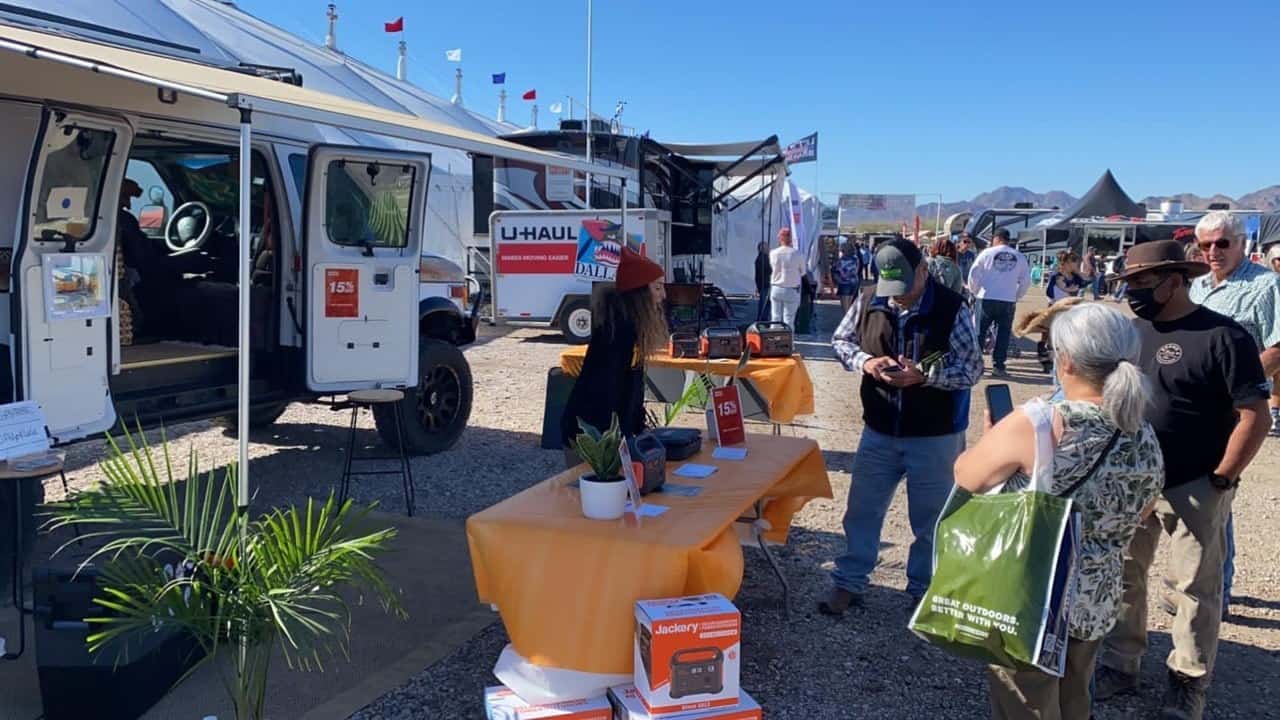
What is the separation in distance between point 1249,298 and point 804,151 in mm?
11536

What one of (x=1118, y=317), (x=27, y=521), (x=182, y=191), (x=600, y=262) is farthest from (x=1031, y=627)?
(x=600, y=262)

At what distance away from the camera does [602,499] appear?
293cm

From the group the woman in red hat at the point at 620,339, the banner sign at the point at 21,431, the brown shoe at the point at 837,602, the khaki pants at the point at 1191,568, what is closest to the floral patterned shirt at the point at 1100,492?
the khaki pants at the point at 1191,568

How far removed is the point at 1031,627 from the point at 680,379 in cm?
441

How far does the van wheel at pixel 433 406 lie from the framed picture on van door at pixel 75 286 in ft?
7.40

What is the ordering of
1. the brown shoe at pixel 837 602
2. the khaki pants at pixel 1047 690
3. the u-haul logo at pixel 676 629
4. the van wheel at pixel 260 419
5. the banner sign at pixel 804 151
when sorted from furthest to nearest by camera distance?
the banner sign at pixel 804 151
the van wheel at pixel 260 419
the brown shoe at pixel 837 602
the u-haul logo at pixel 676 629
the khaki pants at pixel 1047 690

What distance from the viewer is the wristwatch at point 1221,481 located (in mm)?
3068

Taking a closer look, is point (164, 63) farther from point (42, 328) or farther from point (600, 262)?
point (600, 262)

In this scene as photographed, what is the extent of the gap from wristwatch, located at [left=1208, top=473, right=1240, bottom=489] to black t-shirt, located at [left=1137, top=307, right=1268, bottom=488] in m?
0.03

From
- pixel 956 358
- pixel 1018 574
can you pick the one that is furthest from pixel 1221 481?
pixel 1018 574

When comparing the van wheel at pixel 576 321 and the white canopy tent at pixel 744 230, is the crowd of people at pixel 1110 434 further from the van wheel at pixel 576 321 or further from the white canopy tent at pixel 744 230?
the white canopy tent at pixel 744 230

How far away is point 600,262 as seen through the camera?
11898mm

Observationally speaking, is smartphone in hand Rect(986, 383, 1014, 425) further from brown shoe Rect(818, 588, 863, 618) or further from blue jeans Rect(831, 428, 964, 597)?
brown shoe Rect(818, 588, 863, 618)

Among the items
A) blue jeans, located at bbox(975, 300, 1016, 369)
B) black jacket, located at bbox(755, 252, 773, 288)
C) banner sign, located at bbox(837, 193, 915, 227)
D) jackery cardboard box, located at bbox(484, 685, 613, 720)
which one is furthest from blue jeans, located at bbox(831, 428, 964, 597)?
banner sign, located at bbox(837, 193, 915, 227)
